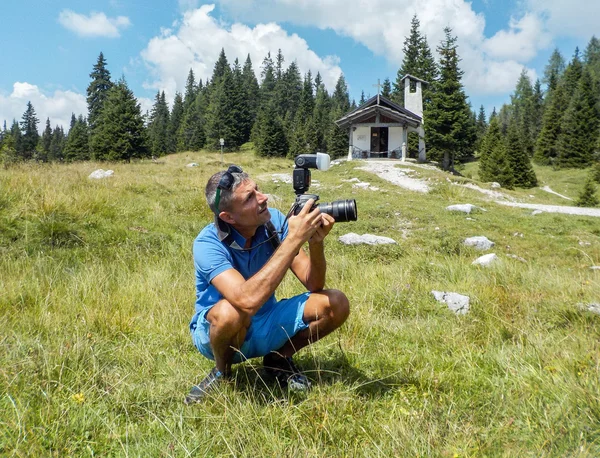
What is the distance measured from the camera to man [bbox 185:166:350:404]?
197cm

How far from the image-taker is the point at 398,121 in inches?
1148

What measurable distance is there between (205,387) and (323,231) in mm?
1058

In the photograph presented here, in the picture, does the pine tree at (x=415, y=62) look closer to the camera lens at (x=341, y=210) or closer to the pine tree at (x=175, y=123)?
the pine tree at (x=175, y=123)

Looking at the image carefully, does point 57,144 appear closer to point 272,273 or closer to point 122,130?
point 122,130

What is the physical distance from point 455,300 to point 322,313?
76.7 inches

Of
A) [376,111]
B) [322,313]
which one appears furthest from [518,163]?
[322,313]

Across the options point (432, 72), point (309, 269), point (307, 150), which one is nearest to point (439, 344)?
point (309, 269)

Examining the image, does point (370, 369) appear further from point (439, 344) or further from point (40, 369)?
point (40, 369)

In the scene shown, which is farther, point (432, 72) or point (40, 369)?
point (432, 72)

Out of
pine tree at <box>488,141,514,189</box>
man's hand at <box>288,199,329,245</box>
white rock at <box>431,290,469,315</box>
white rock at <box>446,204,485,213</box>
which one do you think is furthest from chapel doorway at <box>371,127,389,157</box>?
man's hand at <box>288,199,329,245</box>

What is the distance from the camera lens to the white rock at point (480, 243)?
729 centimetres

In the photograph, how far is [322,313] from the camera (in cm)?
222

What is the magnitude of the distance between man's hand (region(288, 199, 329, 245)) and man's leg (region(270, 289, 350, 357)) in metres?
0.43

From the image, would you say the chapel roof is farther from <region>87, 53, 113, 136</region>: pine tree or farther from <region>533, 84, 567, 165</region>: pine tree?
<region>87, 53, 113, 136</region>: pine tree
